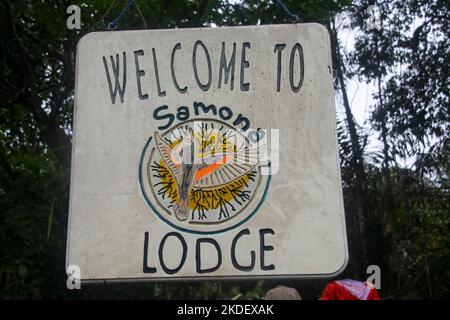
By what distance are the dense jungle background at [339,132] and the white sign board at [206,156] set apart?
8.78 feet

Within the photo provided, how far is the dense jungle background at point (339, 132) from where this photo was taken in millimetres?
4852

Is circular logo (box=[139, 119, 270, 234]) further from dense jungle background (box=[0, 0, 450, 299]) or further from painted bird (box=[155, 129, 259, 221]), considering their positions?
dense jungle background (box=[0, 0, 450, 299])

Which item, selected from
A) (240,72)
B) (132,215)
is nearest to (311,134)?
(240,72)

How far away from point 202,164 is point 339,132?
13.3ft

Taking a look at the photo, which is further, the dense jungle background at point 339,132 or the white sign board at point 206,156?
the dense jungle background at point 339,132

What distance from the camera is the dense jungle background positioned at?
4.85 meters

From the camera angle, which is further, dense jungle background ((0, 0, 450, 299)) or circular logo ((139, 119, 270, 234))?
dense jungle background ((0, 0, 450, 299))

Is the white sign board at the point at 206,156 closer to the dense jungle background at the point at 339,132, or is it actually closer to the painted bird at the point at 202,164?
the painted bird at the point at 202,164

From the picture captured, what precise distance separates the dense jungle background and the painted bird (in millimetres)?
2805

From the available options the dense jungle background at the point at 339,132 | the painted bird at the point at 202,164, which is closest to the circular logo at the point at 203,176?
the painted bird at the point at 202,164

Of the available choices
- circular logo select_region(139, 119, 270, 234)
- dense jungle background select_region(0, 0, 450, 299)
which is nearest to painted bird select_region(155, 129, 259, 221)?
circular logo select_region(139, 119, 270, 234)

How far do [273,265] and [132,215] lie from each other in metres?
0.43

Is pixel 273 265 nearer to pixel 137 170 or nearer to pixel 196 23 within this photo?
pixel 137 170

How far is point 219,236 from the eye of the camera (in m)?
1.84
